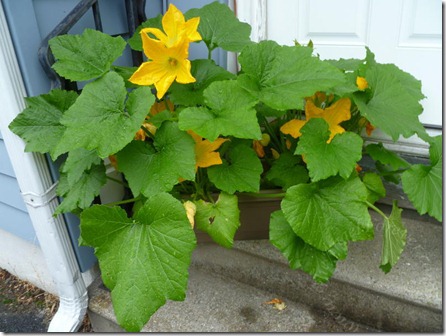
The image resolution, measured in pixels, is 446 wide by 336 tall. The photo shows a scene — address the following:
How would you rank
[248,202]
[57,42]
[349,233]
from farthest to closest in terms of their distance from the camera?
[248,202] → [57,42] → [349,233]

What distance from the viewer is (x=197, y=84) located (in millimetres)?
1207

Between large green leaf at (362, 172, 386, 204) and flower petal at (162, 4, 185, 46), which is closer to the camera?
flower petal at (162, 4, 185, 46)

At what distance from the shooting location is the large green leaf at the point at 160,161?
0.96m

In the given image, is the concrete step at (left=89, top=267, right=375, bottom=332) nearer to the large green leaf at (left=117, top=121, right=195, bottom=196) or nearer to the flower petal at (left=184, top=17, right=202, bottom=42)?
the large green leaf at (left=117, top=121, right=195, bottom=196)

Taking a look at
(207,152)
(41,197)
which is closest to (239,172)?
(207,152)

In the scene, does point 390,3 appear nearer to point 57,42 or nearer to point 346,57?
point 346,57

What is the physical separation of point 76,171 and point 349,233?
0.78 meters

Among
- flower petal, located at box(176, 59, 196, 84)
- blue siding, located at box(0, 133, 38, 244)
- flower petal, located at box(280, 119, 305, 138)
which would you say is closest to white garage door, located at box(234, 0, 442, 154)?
flower petal, located at box(280, 119, 305, 138)

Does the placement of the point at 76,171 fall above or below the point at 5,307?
above

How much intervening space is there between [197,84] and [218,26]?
22 cm

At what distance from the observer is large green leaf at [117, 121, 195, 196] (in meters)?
0.96

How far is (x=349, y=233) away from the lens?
38.0 inches

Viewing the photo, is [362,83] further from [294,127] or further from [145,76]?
[145,76]

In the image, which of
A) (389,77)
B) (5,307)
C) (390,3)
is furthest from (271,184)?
(5,307)
